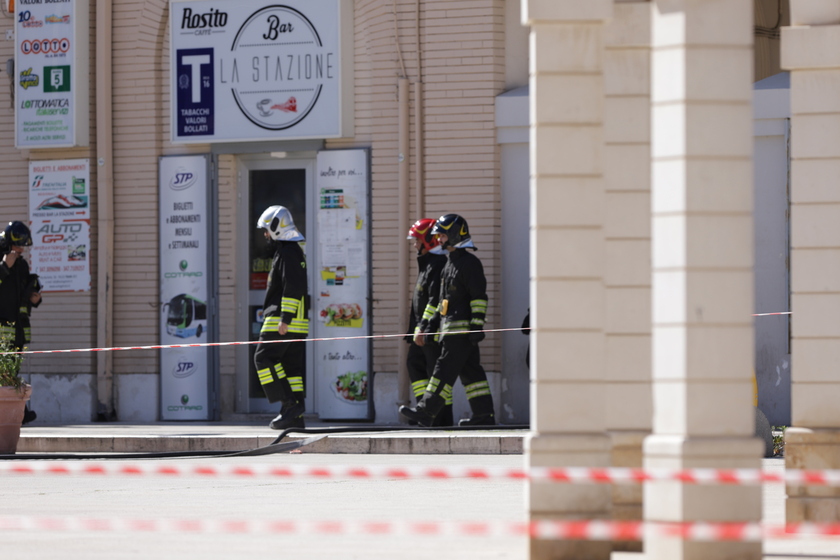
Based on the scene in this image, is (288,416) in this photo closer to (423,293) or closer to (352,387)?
(423,293)

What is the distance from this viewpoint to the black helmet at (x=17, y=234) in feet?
53.4

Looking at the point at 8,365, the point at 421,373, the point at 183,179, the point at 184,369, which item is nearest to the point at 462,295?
the point at 421,373

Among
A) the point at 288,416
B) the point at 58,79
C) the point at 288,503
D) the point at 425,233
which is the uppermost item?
the point at 58,79

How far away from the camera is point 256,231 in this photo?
1708cm

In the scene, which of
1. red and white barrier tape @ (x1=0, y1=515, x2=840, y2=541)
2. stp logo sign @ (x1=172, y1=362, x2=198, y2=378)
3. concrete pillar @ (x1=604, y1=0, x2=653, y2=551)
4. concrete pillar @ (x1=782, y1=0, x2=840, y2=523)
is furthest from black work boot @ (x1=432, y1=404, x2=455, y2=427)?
concrete pillar @ (x1=604, y1=0, x2=653, y2=551)

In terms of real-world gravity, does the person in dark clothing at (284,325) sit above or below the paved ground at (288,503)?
above

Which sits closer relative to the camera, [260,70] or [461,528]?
[461,528]

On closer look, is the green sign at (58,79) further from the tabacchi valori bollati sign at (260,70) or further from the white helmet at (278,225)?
the white helmet at (278,225)

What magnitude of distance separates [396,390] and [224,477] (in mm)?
5020

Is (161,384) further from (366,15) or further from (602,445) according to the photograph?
(602,445)

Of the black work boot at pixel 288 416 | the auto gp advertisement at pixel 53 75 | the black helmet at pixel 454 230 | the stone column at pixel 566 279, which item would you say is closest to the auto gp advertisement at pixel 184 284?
the auto gp advertisement at pixel 53 75

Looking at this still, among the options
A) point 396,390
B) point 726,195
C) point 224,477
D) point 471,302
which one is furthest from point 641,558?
point 396,390

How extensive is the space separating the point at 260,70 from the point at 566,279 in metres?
10.9

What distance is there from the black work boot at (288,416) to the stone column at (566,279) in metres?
8.21
